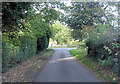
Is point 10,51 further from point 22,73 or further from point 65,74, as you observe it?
point 65,74

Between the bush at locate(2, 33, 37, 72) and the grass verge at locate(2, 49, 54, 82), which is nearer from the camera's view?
the grass verge at locate(2, 49, 54, 82)

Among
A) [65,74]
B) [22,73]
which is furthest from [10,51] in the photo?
[65,74]

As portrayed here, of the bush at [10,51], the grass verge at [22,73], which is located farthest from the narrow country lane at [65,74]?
the bush at [10,51]

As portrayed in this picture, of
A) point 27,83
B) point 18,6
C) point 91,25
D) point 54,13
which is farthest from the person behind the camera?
point 91,25

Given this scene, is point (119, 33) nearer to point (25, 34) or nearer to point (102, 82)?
point (102, 82)

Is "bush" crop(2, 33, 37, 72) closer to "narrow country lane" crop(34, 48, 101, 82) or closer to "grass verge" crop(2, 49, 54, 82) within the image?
"grass verge" crop(2, 49, 54, 82)

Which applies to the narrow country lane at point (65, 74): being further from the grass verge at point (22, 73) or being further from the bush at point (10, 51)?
the bush at point (10, 51)

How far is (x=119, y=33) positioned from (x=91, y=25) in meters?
6.66

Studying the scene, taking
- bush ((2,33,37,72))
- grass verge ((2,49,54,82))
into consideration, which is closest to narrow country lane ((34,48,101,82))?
grass verge ((2,49,54,82))

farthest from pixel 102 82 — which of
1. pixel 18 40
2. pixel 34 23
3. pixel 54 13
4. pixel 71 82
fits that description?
pixel 18 40

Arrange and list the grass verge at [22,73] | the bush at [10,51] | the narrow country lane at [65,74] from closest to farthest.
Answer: the narrow country lane at [65,74], the grass verge at [22,73], the bush at [10,51]

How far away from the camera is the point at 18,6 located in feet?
20.1

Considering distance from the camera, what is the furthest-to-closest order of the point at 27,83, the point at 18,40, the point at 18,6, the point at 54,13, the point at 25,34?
the point at 25,34
the point at 18,40
the point at 54,13
the point at 18,6
the point at 27,83

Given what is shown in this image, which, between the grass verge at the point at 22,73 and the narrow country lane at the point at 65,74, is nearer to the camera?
the narrow country lane at the point at 65,74
